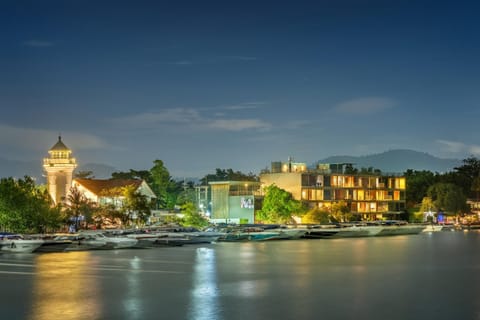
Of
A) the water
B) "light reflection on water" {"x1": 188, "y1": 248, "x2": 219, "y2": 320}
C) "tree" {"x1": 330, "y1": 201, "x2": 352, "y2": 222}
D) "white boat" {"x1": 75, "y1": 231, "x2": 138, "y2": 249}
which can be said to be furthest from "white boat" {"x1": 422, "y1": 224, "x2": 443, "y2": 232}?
"light reflection on water" {"x1": 188, "y1": 248, "x2": 219, "y2": 320}

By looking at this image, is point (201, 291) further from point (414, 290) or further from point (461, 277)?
point (461, 277)

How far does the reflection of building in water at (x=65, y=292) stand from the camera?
32.6m

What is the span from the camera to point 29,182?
83812 mm

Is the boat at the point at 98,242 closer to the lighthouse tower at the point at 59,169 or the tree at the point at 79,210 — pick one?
the tree at the point at 79,210

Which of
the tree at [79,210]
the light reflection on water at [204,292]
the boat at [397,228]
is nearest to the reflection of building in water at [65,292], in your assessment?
the light reflection on water at [204,292]

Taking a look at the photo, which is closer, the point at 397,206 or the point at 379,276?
the point at 379,276

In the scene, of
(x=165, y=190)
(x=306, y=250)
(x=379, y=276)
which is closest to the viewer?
(x=379, y=276)

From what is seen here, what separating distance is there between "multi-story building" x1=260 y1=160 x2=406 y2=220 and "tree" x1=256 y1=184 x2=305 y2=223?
5400 millimetres

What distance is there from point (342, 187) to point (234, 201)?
64.5ft

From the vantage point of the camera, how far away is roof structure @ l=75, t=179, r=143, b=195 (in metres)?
101

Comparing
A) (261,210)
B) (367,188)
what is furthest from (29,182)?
(367,188)

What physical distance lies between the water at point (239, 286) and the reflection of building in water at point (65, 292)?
0.17ft

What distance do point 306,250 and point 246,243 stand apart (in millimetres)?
15166

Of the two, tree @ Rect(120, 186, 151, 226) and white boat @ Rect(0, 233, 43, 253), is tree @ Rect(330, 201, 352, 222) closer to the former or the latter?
tree @ Rect(120, 186, 151, 226)
